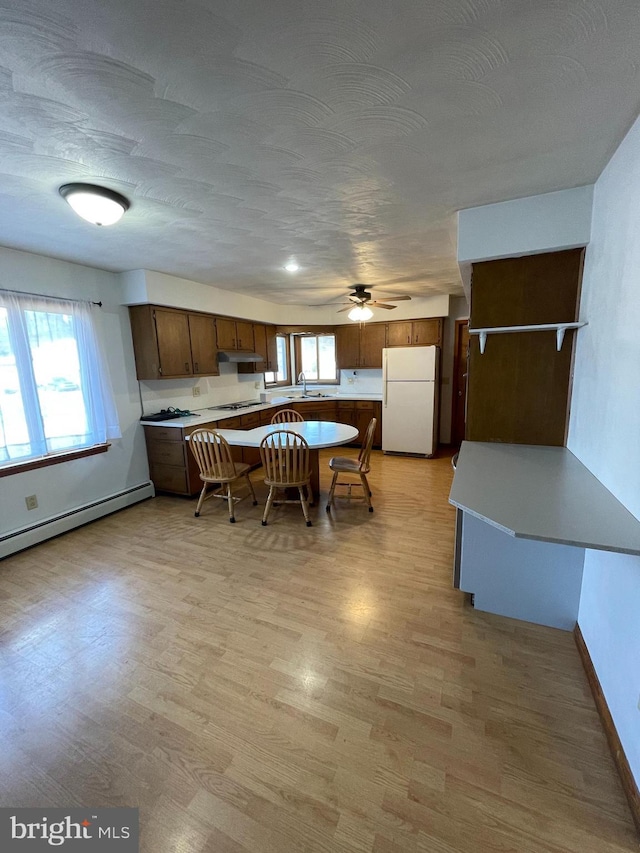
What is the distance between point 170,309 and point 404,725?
4011 millimetres

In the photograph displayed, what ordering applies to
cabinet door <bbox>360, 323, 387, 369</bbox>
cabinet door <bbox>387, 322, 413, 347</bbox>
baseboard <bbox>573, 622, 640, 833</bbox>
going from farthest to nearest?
cabinet door <bbox>360, 323, 387, 369</bbox> → cabinet door <bbox>387, 322, 413, 347</bbox> → baseboard <bbox>573, 622, 640, 833</bbox>

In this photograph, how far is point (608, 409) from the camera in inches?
58.7

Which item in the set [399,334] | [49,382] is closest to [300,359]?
[399,334]

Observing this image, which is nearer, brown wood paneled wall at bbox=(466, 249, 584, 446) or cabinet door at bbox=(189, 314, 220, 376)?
brown wood paneled wall at bbox=(466, 249, 584, 446)

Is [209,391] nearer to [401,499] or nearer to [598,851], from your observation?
[401,499]

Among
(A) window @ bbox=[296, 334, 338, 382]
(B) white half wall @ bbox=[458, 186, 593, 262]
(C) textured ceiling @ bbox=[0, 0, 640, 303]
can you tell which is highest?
→ (C) textured ceiling @ bbox=[0, 0, 640, 303]

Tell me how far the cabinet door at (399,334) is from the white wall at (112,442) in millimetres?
3662

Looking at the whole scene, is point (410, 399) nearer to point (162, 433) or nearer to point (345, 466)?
point (345, 466)

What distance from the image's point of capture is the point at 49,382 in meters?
2.98

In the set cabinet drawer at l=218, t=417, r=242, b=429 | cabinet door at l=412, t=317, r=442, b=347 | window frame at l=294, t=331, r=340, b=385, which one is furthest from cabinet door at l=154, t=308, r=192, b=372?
cabinet door at l=412, t=317, r=442, b=347

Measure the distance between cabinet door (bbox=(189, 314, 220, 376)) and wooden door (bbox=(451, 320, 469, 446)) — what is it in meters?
3.66

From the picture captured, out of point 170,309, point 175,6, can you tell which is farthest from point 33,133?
point 170,309

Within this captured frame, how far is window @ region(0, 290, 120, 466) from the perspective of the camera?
2.69 meters

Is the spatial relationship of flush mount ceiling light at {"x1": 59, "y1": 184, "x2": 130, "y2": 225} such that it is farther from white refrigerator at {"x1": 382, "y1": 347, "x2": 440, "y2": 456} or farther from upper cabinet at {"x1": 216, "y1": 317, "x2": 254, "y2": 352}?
white refrigerator at {"x1": 382, "y1": 347, "x2": 440, "y2": 456}
